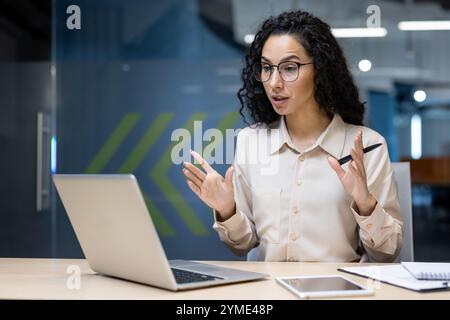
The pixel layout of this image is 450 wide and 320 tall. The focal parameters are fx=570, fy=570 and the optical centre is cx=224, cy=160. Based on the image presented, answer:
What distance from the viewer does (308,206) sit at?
1910 millimetres

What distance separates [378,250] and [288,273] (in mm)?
494

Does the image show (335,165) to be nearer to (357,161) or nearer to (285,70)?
(357,161)

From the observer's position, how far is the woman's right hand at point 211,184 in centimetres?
164

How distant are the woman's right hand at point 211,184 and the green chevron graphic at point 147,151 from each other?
1.75 metres

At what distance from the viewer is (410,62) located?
3451 mm

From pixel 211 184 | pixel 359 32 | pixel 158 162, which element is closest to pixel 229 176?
pixel 211 184

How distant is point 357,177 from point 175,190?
196 cm

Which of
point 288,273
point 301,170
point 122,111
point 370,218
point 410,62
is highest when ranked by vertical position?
point 410,62

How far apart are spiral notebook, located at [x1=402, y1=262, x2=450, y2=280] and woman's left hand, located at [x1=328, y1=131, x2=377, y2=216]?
0.97 feet

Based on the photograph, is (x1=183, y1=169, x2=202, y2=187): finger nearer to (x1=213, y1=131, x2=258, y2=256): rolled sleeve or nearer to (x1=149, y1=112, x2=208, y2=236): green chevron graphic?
(x1=213, y1=131, x2=258, y2=256): rolled sleeve

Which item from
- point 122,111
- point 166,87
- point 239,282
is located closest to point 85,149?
point 122,111

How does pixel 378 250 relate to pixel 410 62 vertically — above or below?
below

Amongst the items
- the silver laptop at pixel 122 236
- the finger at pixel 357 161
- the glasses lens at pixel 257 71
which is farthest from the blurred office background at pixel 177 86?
the silver laptop at pixel 122 236

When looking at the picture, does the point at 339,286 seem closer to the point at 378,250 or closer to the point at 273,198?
the point at 378,250
